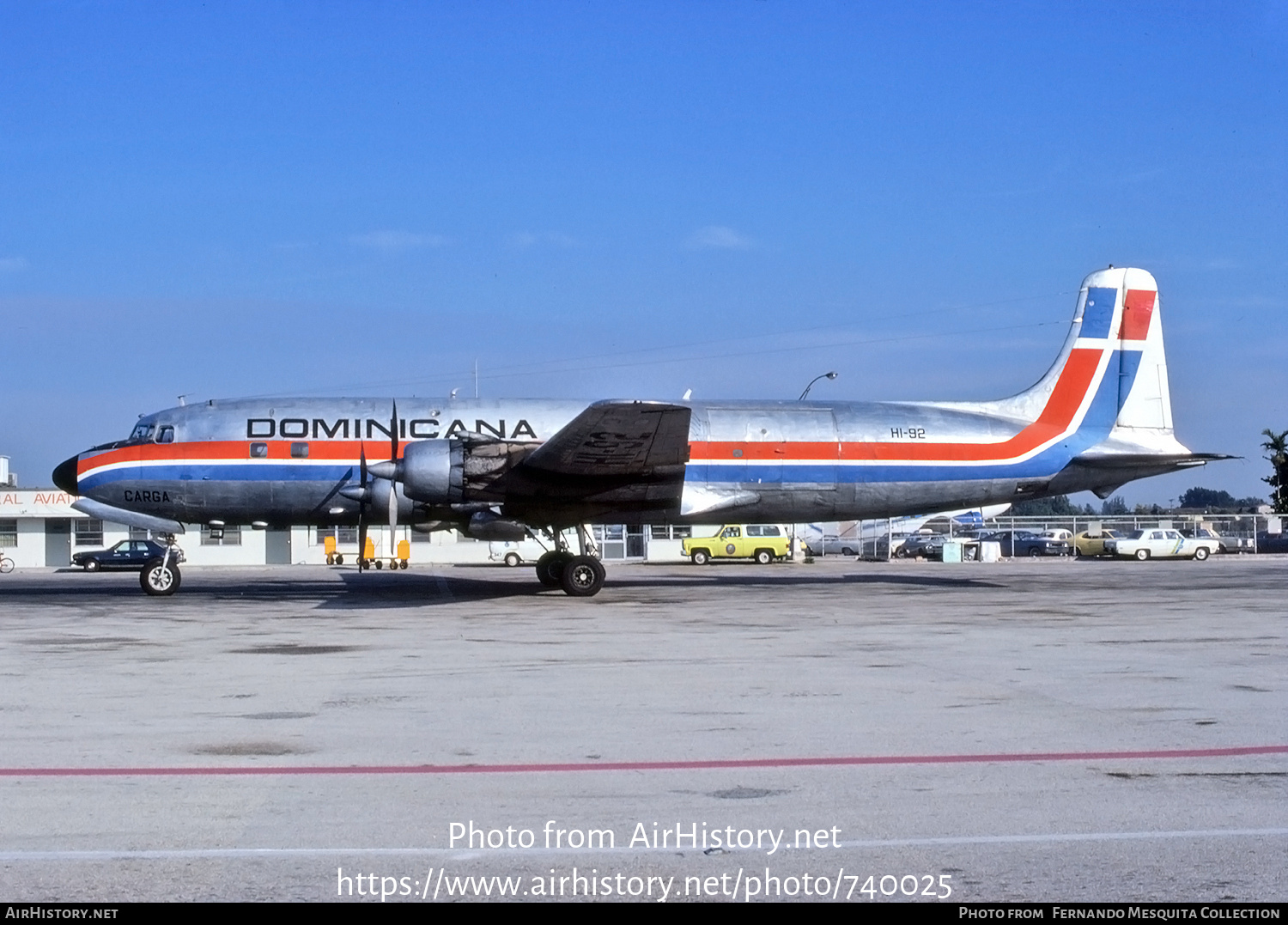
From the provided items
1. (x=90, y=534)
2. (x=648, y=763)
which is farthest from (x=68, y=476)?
(x=90, y=534)

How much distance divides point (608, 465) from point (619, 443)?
964mm

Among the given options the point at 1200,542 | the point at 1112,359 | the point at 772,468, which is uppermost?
the point at 1112,359

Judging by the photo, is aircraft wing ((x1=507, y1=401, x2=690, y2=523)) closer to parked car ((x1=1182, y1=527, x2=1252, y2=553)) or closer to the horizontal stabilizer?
the horizontal stabilizer

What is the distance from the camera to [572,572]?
2436cm

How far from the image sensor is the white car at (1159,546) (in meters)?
52.2

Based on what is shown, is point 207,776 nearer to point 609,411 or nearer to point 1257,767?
point 1257,767

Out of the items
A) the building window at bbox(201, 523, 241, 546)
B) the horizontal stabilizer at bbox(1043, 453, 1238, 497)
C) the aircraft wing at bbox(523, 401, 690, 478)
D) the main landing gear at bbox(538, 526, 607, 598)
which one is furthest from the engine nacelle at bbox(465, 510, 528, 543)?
the building window at bbox(201, 523, 241, 546)

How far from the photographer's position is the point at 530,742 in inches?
346

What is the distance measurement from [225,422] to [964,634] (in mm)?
16712

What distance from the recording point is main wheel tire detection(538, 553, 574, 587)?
2558 centimetres

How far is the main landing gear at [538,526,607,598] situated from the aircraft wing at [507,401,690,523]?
997 millimetres

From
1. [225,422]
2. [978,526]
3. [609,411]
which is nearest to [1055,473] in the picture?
[609,411]

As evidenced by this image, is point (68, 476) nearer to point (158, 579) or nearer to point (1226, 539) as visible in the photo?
point (158, 579)

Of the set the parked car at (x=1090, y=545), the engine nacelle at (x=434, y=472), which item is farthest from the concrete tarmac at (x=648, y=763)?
the parked car at (x=1090, y=545)
